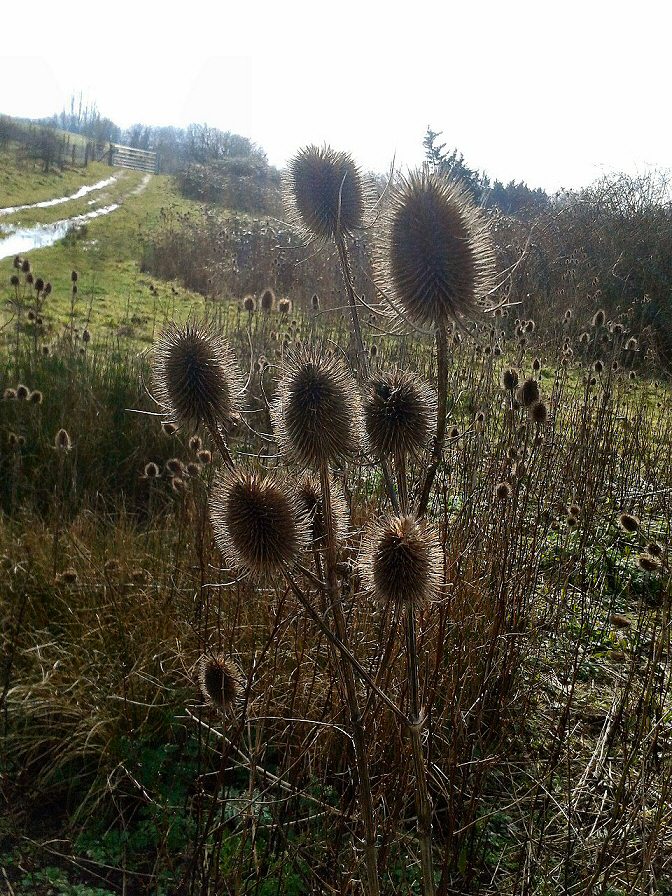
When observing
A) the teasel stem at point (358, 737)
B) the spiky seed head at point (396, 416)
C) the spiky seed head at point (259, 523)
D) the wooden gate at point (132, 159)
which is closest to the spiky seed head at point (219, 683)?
the spiky seed head at point (259, 523)

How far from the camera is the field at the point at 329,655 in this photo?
1.61 m

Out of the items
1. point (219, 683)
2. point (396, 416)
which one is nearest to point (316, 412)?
point (396, 416)

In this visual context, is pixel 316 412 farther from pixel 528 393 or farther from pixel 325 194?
pixel 528 393

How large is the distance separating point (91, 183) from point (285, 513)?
46452mm

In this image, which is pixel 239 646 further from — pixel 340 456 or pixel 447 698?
pixel 340 456

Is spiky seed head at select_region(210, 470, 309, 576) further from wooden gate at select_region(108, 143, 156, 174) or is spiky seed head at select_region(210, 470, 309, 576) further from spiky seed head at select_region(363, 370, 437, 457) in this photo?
wooden gate at select_region(108, 143, 156, 174)

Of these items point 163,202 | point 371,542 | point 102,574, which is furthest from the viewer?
point 163,202

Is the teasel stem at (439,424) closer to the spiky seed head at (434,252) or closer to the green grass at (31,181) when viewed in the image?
the spiky seed head at (434,252)

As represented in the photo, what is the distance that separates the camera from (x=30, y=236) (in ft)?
71.7

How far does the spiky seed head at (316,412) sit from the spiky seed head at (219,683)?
70 centimetres

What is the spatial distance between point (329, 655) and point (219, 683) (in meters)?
0.52

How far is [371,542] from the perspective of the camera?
1526 millimetres

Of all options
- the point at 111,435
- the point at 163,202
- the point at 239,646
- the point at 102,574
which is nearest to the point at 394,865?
the point at 239,646

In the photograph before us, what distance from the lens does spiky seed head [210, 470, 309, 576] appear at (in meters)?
1.54
